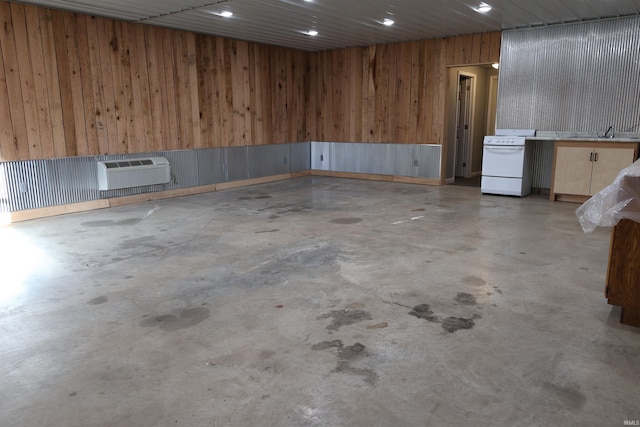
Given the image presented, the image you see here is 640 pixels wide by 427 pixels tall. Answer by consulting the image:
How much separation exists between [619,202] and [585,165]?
14.7 ft

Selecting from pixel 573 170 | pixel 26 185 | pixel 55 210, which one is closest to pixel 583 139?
pixel 573 170

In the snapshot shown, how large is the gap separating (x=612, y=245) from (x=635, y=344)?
60cm

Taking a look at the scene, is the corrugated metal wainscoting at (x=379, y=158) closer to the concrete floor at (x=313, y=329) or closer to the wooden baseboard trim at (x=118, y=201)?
the wooden baseboard trim at (x=118, y=201)

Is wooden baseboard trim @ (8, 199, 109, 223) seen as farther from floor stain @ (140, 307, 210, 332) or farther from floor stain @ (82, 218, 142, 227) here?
floor stain @ (140, 307, 210, 332)

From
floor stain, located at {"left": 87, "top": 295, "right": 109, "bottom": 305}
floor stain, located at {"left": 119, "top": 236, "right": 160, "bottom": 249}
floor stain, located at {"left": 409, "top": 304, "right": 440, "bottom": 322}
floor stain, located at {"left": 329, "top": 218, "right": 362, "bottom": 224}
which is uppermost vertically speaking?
floor stain, located at {"left": 329, "top": 218, "right": 362, "bottom": 224}

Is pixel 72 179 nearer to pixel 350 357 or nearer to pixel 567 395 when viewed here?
pixel 350 357

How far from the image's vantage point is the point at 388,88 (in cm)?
930

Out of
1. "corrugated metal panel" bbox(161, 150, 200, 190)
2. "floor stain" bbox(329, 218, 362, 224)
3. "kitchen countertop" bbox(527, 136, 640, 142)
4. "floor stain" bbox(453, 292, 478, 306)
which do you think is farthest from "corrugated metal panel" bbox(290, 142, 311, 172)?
"floor stain" bbox(453, 292, 478, 306)

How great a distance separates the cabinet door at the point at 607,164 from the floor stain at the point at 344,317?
17.1 ft

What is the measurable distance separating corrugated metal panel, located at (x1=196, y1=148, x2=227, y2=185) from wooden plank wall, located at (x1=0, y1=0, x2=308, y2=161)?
0.18m

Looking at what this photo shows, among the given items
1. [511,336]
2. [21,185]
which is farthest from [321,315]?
[21,185]

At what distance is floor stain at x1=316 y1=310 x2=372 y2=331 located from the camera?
2879 millimetres

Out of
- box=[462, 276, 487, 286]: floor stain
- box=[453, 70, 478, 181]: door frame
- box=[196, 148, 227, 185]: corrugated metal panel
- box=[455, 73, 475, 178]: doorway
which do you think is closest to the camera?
box=[462, 276, 487, 286]: floor stain

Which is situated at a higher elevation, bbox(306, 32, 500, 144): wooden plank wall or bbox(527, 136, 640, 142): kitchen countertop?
bbox(306, 32, 500, 144): wooden plank wall
